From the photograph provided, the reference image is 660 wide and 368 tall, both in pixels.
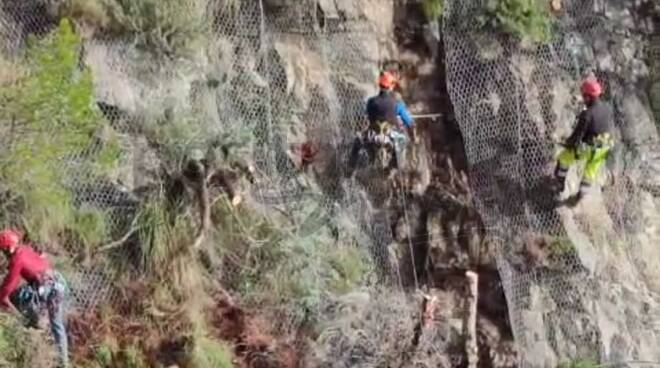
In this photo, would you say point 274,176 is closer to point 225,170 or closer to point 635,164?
point 225,170

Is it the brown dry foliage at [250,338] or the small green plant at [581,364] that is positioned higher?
the brown dry foliage at [250,338]

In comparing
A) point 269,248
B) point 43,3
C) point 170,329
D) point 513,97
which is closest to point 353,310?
point 269,248

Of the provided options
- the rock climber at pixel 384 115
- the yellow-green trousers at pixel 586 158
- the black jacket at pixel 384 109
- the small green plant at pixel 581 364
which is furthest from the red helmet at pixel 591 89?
the small green plant at pixel 581 364

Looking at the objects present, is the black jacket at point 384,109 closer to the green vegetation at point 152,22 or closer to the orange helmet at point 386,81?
the orange helmet at point 386,81

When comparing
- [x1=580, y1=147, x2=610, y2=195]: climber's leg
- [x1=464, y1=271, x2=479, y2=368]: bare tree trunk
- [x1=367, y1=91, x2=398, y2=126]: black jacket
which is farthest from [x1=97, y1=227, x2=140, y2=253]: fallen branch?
[x1=580, y1=147, x2=610, y2=195]: climber's leg

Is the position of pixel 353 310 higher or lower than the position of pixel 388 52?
lower

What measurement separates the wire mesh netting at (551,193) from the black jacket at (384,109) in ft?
3.26

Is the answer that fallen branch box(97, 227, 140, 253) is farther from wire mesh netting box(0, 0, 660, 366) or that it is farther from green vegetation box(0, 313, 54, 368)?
green vegetation box(0, 313, 54, 368)

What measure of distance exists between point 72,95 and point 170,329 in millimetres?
2198

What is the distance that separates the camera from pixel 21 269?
1016 cm

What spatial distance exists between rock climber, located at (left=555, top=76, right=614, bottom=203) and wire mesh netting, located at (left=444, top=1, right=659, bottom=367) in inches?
8.2

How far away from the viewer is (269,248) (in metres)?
11.7

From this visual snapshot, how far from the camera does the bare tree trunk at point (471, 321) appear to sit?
11.8m

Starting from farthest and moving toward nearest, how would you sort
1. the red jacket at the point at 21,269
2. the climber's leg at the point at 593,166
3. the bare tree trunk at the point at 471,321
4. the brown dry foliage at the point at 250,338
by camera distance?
the climber's leg at the point at 593,166 < the bare tree trunk at the point at 471,321 < the brown dry foliage at the point at 250,338 < the red jacket at the point at 21,269
